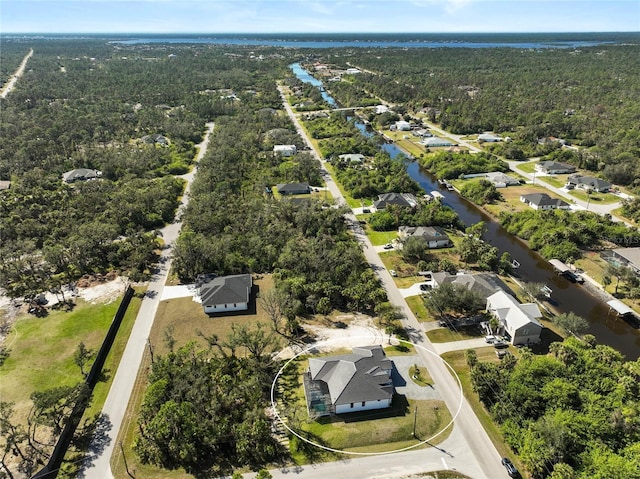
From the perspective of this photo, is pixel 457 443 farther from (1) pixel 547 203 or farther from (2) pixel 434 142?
(2) pixel 434 142

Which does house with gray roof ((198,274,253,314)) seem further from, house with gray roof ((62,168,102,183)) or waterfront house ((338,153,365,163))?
house with gray roof ((62,168,102,183))

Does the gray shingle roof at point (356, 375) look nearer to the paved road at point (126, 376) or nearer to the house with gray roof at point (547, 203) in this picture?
the paved road at point (126, 376)

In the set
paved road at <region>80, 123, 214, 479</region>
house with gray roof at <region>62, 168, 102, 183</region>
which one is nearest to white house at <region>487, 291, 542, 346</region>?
paved road at <region>80, 123, 214, 479</region>

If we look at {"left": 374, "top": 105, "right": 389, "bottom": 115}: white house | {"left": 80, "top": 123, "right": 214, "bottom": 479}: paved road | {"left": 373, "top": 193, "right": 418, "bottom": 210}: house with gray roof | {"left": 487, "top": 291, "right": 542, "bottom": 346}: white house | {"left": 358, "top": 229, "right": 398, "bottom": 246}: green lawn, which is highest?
{"left": 374, "top": 105, "right": 389, "bottom": 115}: white house

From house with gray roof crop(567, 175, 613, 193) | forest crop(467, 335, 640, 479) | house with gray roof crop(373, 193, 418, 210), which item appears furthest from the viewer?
house with gray roof crop(567, 175, 613, 193)

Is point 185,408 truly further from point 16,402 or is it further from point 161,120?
point 161,120

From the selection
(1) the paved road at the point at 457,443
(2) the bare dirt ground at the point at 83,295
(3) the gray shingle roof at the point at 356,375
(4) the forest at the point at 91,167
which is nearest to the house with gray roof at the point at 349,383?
(3) the gray shingle roof at the point at 356,375

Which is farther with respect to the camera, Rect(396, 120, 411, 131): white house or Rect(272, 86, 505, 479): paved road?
Rect(396, 120, 411, 131): white house
